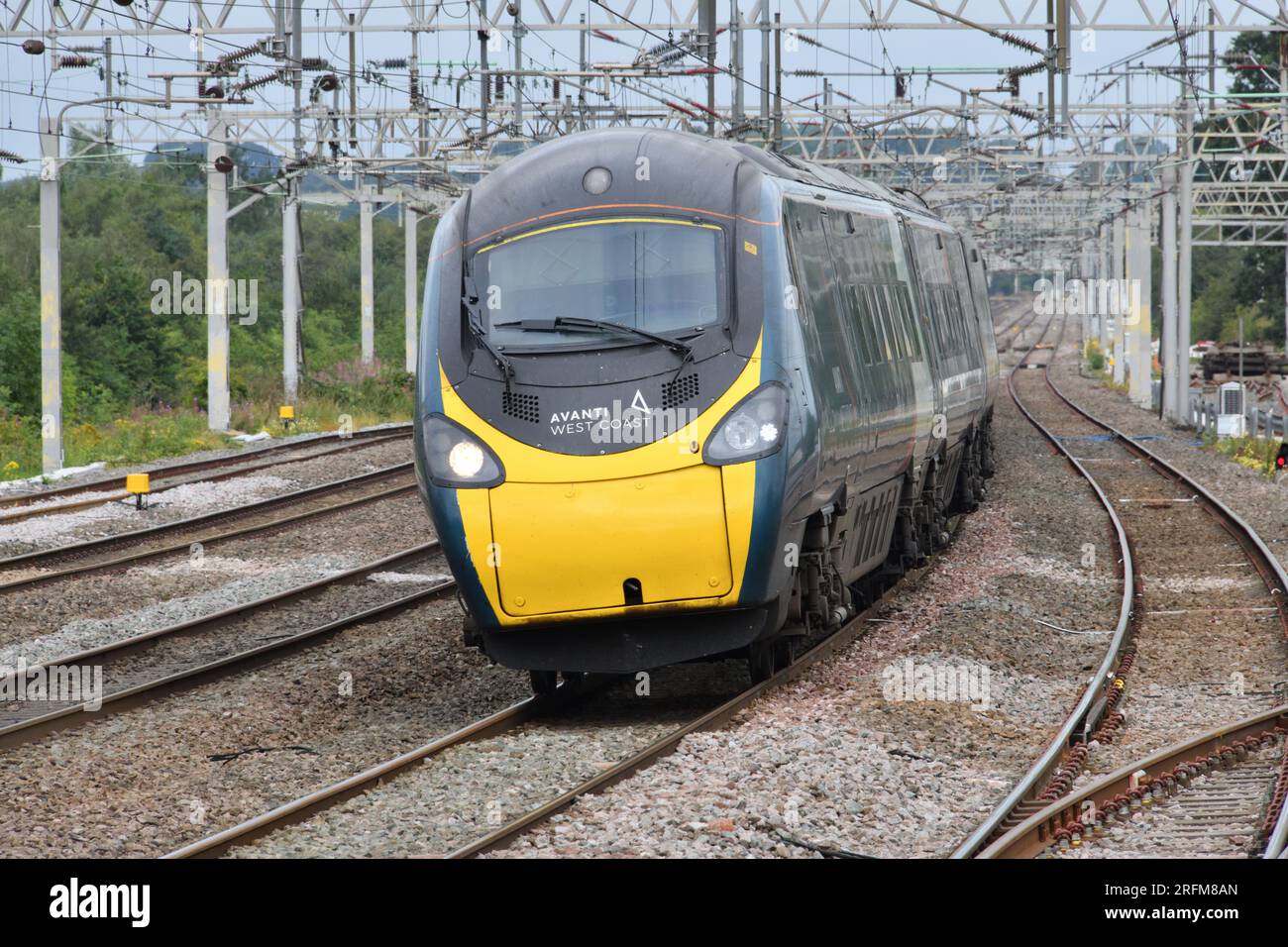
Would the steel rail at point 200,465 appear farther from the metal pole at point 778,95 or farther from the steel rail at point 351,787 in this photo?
the steel rail at point 351,787

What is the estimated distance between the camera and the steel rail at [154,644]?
374 inches

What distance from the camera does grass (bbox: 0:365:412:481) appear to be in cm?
2642

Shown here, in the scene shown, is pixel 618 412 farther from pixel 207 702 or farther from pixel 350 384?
pixel 350 384

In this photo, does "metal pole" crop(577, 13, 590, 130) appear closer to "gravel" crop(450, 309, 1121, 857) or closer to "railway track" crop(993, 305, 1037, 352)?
"gravel" crop(450, 309, 1121, 857)

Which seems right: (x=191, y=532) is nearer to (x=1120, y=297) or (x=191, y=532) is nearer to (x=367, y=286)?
(x=367, y=286)

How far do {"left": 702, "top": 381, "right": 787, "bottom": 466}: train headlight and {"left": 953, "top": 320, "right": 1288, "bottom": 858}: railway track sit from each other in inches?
83.4

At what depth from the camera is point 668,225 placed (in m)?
9.47

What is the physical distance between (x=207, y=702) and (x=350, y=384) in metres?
29.5

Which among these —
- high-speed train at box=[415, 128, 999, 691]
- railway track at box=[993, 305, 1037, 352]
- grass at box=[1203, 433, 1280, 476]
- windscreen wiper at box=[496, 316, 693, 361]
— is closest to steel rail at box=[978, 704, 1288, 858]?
high-speed train at box=[415, 128, 999, 691]

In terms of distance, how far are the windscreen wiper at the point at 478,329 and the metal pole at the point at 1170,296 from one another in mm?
29423

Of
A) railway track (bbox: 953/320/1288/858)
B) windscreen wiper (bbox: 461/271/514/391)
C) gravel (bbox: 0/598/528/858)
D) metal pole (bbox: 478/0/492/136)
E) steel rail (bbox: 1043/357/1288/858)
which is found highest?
metal pole (bbox: 478/0/492/136)

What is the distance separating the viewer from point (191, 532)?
1842 centimetres

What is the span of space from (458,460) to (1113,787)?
373 cm

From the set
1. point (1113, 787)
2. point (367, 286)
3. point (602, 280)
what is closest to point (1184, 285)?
point (367, 286)
